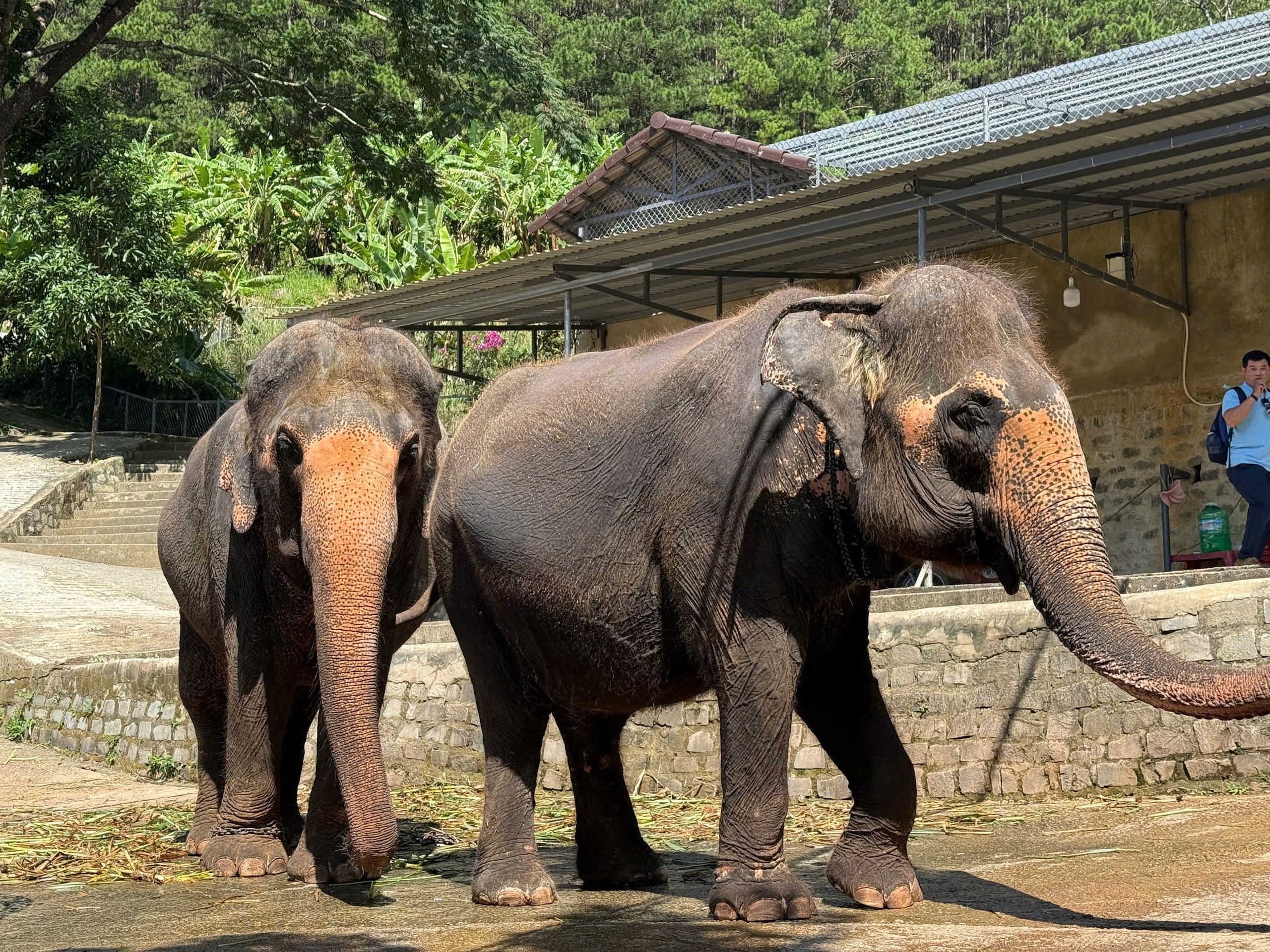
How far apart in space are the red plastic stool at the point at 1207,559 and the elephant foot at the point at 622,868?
8.10m

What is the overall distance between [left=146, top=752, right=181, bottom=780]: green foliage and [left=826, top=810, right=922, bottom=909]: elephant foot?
7.30 m

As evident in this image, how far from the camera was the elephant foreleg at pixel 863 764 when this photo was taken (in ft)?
16.7

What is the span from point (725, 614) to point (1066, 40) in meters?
52.4

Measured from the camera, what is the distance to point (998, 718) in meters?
7.77

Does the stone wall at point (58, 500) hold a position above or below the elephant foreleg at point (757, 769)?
above

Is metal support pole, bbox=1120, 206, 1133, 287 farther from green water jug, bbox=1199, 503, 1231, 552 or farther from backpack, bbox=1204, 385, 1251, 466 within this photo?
backpack, bbox=1204, 385, 1251, 466

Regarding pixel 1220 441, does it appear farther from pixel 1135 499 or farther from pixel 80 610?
pixel 80 610

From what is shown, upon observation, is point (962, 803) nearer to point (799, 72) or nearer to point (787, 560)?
point (787, 560)

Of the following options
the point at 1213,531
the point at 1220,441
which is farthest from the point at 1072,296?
the point at 1220,441

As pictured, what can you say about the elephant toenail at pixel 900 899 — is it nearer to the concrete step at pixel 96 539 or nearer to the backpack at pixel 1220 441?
the backpack at pixel 1220 441

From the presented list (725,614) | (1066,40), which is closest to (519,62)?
(725,614)

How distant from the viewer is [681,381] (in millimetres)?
5254

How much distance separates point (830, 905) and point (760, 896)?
50 centimetres

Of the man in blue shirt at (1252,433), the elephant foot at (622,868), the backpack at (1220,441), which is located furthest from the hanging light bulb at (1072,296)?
the elephant foot at (622,868)
